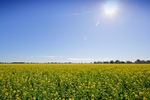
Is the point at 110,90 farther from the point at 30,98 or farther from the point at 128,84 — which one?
the point at 30,98

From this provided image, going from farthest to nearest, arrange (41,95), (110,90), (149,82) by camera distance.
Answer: (149,82)
(110,90)
(41,95)

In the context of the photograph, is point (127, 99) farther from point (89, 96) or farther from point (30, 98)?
point (30, 98)

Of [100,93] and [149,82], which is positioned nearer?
[100,93]

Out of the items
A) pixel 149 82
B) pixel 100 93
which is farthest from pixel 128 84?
pixel 100 93

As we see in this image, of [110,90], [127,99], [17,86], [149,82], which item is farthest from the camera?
[149,82]

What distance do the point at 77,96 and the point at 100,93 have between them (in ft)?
4.12

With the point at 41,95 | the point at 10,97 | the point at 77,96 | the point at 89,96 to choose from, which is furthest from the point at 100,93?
the point at 10,97

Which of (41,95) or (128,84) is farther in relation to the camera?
(128,84)

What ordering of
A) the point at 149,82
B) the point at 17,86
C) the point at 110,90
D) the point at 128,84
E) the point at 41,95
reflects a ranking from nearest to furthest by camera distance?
the point at 41,95, the point at 110,90, the point at 17,86, the point at 128,84, the point at 149,82

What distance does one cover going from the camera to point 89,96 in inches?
372

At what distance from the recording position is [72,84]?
1291cm

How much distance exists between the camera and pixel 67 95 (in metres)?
9.45

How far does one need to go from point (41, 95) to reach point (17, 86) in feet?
10.0

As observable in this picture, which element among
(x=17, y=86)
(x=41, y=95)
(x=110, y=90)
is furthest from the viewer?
(x=17, y=86)
